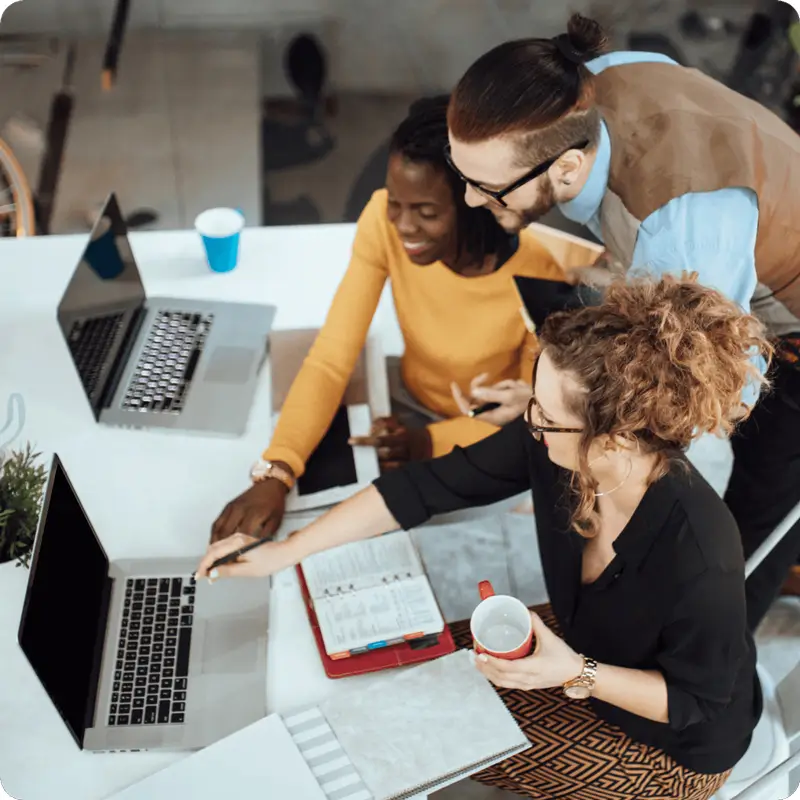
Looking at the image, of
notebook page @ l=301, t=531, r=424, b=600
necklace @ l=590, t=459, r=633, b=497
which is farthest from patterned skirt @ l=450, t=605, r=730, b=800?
necklace @ l=590, t=459, r=633, b=497

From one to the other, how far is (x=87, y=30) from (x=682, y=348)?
3.78 m

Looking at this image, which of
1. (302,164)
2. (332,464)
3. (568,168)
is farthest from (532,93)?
(302,164)

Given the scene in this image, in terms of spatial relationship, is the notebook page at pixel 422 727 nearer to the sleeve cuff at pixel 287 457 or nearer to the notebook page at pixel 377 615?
the notebook page at pixel 377 615

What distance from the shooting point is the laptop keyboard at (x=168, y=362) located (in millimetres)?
1963

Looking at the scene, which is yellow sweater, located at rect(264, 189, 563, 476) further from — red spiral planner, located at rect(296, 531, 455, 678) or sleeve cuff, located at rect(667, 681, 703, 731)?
sleeve cuff, located at rect(667, 681, 703, 731)

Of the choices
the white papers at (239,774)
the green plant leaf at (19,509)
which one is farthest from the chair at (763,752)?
the green plant leaf at (19,509)

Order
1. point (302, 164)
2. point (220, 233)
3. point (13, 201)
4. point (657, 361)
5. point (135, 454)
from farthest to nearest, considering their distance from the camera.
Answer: point (302, 164) < point (13, 201) < point (220, 233) < point (135, 454) < point (657, 361)

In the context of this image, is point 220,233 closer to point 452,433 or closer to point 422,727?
point 452,433

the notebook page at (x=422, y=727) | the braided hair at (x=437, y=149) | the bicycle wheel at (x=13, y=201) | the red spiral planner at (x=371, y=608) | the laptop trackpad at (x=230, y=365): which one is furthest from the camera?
the bicycle wheel at (x=13, y=201)

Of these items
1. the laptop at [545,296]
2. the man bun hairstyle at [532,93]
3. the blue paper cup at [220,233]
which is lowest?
the blue paper cup at [220,233]

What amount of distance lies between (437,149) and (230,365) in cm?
64

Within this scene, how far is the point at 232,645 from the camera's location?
1565 millimetres

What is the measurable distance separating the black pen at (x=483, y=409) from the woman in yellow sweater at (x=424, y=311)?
0.02m

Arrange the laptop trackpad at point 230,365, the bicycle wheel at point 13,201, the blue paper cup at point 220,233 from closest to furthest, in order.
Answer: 1. the laptop trackpad at point 230,365
2. the blue paper cup at point 220,233
3. the bicycle wheel at point 13,201
